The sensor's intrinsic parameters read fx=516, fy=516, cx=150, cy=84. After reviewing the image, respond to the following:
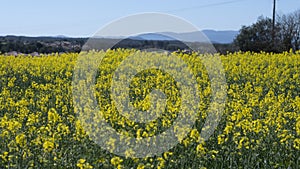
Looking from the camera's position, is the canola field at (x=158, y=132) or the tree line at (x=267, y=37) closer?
the canola field at (x=158, y=132)

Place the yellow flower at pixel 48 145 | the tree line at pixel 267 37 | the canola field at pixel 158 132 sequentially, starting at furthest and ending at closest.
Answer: the tree line at pixel 267 37 < the canola field at pixel 158 132 < the yellow flower at pixel 48 145

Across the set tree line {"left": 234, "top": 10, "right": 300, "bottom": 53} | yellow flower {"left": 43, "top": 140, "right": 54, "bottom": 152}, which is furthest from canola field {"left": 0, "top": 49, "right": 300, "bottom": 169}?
tree line {"left": 234, "top": 10, "right": 300, "bottom": 53}

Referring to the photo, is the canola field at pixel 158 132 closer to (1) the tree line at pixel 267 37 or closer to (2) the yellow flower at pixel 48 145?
(2) the yellow flower at pixel 48 145

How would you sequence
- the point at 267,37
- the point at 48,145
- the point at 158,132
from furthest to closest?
the point at 267,37 → the point at 158,132 → the point at 48,145

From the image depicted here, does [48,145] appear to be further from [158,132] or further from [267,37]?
[267,37]

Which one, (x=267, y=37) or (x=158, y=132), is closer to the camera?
(x=158, y=132)

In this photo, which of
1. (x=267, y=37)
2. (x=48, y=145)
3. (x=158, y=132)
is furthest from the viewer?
(x=267, y=37)

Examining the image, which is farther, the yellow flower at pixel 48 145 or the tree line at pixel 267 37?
the tree line at pixel 267 37

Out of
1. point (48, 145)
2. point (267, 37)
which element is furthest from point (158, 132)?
point (267, 37)

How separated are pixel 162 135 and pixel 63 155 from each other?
1.04 meters

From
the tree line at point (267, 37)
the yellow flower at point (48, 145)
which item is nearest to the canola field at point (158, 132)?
the yellow flower at point (48, 145)

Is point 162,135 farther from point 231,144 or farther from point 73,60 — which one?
point 73,60

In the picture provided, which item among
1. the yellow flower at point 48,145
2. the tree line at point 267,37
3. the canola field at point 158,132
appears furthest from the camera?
the tree line at point 267,37

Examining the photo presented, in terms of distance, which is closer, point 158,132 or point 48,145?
point 48,145
